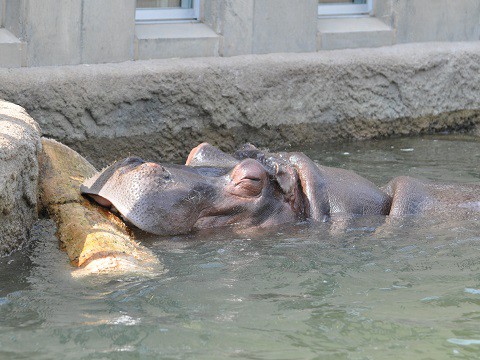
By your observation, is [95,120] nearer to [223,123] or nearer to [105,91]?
[105,91]

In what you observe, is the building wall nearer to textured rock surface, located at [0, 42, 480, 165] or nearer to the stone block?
the stone block

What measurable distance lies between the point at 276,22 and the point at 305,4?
0.28 metres

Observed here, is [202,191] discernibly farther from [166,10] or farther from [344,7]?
[344,7]

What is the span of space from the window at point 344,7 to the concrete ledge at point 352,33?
0.35ft

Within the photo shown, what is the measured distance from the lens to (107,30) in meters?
7.04

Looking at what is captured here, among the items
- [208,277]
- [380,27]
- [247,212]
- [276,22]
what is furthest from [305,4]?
[208,277]

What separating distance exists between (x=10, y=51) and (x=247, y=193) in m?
2.25

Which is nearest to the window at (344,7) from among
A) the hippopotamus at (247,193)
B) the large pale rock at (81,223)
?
the hippopotamus at (247,193)

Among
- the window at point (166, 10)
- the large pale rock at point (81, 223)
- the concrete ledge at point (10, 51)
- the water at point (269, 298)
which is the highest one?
the window at point (166, 10)

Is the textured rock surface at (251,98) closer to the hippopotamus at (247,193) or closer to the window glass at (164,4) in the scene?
the window glass at (164,4)

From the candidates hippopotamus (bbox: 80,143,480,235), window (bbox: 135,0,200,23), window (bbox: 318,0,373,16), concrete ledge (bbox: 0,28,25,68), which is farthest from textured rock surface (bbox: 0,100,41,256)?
window (bbox: 318,0,373,16)

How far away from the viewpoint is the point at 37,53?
6754mm

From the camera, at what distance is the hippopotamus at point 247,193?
4879mm

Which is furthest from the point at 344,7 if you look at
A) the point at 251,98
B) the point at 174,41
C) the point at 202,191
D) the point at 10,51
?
the point at 202,191
